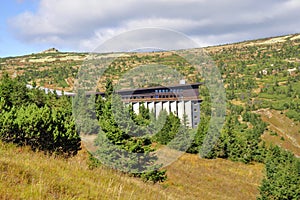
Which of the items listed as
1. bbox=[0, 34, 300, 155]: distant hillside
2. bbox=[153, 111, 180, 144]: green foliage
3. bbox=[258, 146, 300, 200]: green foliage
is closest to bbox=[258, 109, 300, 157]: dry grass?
bbox=[0, 34, 300, 155]: distant hillside

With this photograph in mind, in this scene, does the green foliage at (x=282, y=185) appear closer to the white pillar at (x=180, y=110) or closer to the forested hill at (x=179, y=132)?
the forested hill at (x=179, y=132)

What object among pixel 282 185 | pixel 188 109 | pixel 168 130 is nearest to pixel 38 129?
pixel 282 185

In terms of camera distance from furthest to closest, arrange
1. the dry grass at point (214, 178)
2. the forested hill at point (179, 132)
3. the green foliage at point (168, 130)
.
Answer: the green foliage at point (168, 130)
the dry grass at point (214, 178)
the forested hill at point (179, 132)

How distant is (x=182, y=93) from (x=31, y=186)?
57257mm

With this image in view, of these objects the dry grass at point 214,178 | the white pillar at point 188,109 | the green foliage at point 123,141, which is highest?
the green foliage at point 123,141

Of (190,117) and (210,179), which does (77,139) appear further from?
(190,117)

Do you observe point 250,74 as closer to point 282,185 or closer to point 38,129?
point 282,185

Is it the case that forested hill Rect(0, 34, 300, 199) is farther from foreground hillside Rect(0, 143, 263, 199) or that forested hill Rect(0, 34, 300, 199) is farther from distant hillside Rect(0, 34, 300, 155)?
distant hillside Rect(0, 34, 300, 155)

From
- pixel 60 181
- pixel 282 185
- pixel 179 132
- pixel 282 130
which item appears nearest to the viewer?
pixel 60 181

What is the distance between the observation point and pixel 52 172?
21.8 feet

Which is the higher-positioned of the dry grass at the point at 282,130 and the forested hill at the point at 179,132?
the forested hill at the point at 179,132

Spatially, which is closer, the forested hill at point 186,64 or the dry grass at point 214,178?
the dry grass at point 214,178

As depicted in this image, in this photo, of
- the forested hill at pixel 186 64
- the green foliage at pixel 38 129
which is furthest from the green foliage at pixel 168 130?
the forested hill at pixel 186 64

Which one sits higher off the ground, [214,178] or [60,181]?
[60,181]
